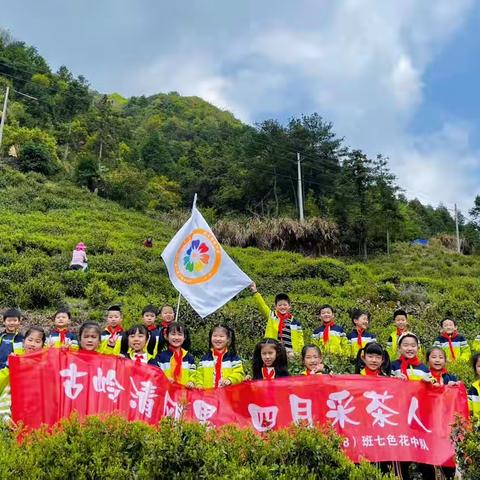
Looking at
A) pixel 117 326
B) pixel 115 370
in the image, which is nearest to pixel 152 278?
pixel 117 326

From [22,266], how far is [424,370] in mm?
10877

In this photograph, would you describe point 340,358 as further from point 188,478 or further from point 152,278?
point 152,278

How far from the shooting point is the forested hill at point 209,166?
26.7m

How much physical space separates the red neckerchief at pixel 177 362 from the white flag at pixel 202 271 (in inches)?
31.6

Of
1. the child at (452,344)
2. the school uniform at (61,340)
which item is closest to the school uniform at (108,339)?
the school uniform at (61,340)

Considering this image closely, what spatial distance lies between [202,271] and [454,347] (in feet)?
11.6

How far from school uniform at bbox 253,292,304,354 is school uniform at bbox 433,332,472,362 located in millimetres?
1895

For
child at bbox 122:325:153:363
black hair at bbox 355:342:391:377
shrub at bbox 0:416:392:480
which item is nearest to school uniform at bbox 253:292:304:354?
black hair at bbox 355:342:391:377

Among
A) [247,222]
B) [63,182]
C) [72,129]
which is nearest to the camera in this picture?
[247,222]

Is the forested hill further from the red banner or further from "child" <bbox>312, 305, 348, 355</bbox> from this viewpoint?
the red banner

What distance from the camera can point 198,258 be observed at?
21.7 ft

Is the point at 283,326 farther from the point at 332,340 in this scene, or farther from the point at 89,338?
the point at 89,338

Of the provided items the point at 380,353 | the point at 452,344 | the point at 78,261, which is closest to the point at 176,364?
the point at 380,353

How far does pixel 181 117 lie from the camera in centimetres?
7594
